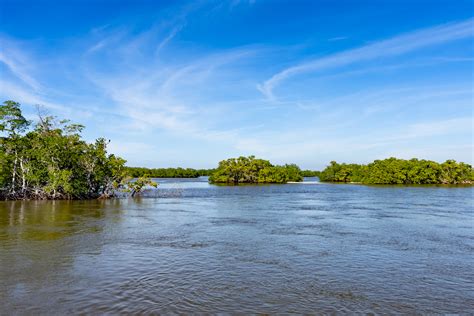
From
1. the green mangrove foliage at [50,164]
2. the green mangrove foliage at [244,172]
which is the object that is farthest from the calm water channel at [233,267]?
the green mangrove foliage at [244,172]

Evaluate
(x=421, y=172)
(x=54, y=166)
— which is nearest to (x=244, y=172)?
(x=421, y=172)

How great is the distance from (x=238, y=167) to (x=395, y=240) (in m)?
87.3

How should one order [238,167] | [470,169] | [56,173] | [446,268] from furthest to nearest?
[238,167]
[470,169]
[56,173]
[446,268]

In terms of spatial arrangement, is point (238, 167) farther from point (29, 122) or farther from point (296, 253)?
point (296, 253)

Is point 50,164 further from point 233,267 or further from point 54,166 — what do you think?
point 233,267

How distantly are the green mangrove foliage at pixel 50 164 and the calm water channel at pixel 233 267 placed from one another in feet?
54.2

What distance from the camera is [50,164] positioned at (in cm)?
3872

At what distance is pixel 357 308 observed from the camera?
29.5 feet

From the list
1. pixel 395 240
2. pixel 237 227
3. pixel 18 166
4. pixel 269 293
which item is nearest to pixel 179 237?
pixel 237 227

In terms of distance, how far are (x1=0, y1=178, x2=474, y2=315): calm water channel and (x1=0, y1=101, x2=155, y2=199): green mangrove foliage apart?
54.2 ft

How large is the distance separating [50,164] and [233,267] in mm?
32785

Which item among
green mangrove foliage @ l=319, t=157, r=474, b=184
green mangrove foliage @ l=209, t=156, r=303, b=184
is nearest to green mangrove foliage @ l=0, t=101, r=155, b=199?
green mangrove foliage @ l=209, t=156, r=303, b=184

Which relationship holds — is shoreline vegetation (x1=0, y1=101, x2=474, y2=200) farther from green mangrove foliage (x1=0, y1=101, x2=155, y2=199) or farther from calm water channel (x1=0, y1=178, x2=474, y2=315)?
calm water channel (x1=0, y1=178, x2=474, y2=315)

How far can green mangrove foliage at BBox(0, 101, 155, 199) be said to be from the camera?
37.3 m
